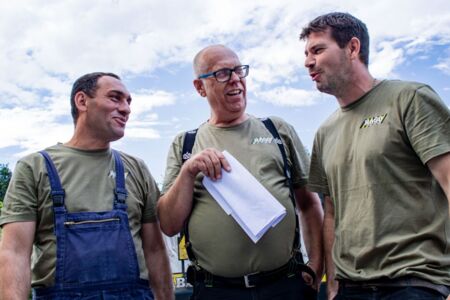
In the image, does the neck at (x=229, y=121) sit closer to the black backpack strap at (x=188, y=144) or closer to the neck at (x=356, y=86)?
the black backpack strap at (x=188, y=144)

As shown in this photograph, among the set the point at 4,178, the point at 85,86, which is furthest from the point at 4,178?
the point at 85,86

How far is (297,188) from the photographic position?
3090mm

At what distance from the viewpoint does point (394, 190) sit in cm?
225

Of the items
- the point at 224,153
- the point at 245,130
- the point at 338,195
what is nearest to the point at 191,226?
the point at 224,153

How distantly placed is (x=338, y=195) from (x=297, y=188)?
0.59 meters

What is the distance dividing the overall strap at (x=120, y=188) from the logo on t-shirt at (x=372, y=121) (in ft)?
4.69

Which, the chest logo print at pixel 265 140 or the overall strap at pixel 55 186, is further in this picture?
the chest logo print at pixel 265 140

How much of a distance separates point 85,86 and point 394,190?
207 cm

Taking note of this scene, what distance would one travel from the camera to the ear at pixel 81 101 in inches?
126

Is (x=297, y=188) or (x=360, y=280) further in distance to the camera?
(x=297, y=188)

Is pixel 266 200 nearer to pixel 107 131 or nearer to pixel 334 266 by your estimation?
pixel 334 266

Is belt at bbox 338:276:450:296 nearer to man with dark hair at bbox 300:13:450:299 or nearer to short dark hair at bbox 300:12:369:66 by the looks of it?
man with dark hair at bbox 300:13:450:299

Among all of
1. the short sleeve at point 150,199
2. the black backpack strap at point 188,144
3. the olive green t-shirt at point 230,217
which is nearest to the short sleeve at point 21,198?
the short sleeve at point 150,199

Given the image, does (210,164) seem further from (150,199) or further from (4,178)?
(4,178)
